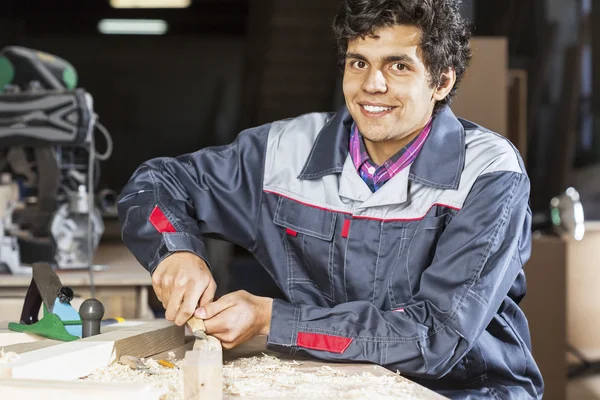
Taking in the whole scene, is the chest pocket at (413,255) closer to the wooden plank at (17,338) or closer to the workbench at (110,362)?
the workbench at (110,362)

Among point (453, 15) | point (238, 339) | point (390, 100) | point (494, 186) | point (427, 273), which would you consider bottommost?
point (238, 339)

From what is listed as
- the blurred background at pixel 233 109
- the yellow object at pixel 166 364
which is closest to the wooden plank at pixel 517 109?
the blurred background at pixel 233 109

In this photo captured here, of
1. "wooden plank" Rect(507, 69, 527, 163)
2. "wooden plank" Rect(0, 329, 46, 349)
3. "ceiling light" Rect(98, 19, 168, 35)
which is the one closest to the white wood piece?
"wooden plank" Rect(0, 329, 46, 349)

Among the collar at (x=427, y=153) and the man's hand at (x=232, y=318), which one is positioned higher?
the collar at (x=427, y=153)

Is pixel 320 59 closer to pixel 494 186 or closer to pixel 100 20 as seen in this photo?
pixel 100 20

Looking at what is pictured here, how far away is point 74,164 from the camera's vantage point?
300 centimetres

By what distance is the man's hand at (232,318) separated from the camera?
146cm

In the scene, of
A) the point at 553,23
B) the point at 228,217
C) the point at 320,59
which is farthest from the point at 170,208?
the point at 320,59

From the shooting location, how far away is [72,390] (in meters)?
1.09

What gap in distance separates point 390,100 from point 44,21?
6.85 meters

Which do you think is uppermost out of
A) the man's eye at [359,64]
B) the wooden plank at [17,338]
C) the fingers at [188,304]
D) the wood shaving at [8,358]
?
the man's eye at [359,64]

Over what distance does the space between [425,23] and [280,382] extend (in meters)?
0.82

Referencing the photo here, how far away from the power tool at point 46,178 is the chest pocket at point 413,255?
141 centimetres

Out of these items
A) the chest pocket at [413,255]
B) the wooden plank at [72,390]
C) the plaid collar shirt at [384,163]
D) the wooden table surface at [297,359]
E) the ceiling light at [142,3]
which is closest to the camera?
the wooden plank at [72,390]
